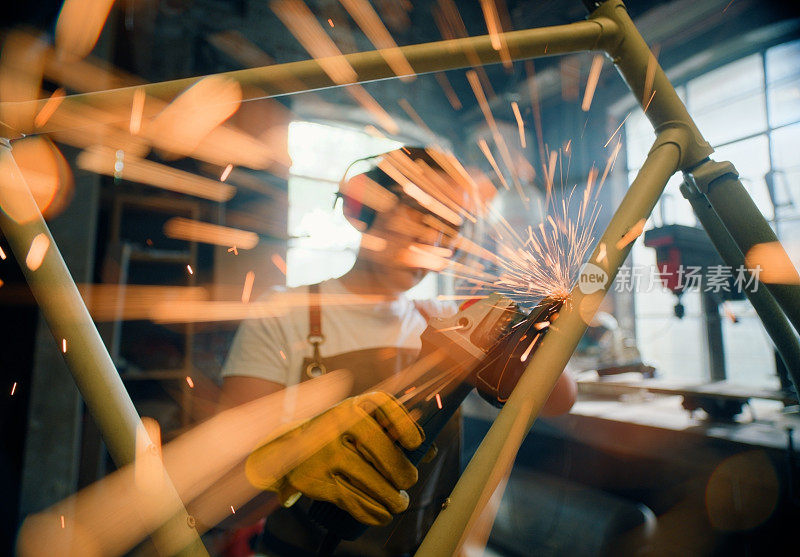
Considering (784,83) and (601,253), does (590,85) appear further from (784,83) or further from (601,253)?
(601,253)

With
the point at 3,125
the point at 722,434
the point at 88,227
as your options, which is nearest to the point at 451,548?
the point at 3,125

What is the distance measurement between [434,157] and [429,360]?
2.22 feet

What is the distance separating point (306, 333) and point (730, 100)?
2.88 metres

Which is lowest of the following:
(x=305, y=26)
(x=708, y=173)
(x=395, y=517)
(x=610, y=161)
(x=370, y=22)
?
(x=395, y=517)

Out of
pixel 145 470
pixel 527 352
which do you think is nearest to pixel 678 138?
pixel 527 352

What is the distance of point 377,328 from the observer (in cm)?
107

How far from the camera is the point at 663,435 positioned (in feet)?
4.25

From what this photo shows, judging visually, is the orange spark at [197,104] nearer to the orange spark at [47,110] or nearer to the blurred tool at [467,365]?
the orange spark at [47,110]

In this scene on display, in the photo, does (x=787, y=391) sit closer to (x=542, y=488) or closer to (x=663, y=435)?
(x=663, y=435)

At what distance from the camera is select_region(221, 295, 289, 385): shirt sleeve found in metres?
0.90

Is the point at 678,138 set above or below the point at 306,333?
above

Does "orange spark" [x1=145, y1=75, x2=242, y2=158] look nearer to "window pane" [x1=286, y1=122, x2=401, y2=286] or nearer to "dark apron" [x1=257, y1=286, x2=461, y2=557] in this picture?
"dark apron" [x1=257, y1=286, x2=461, y2=557]

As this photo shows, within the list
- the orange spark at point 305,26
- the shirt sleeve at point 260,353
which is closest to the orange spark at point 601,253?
the shirt sleeve at point 260,353

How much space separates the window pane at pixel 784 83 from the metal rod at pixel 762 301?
2332 mm
